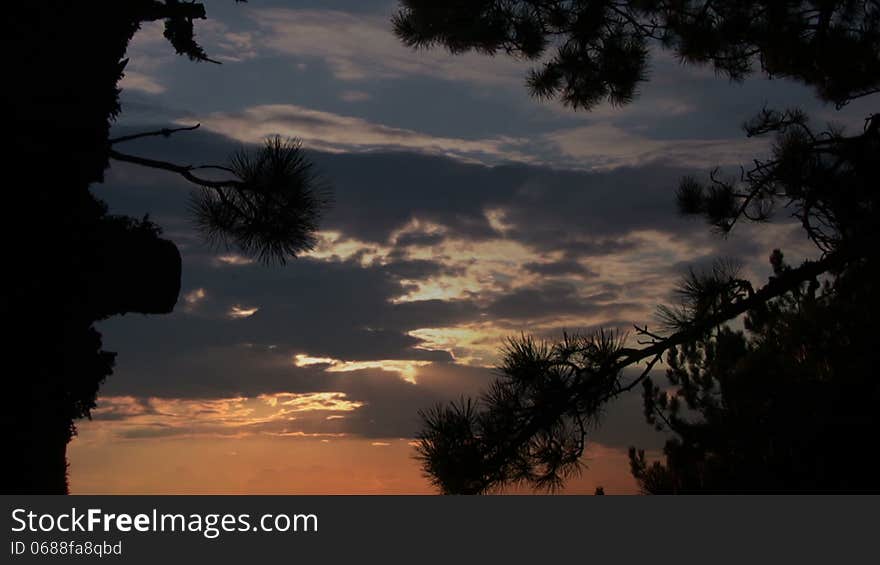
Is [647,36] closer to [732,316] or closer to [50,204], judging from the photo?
[732,316]

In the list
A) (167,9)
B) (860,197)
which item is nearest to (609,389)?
(860,197)

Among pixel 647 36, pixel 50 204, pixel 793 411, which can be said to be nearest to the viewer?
pixel 50 204

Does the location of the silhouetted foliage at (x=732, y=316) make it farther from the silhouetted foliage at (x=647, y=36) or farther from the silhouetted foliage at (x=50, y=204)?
the silhouetted foliage at (x=50, y=204)

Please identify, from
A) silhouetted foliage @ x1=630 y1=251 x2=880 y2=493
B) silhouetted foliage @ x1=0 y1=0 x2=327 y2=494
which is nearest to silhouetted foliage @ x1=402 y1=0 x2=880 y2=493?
silhouetted foliage @ x1=630 y1=251 x2=880 y2=493

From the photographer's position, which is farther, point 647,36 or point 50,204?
point 647,36

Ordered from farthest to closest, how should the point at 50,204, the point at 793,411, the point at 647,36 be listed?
1. the point at 647,36
2. the point at 793,411
3. the point at 50,204

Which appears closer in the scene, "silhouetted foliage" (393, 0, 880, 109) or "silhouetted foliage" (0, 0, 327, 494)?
"silhouetted foliage" (0, 0, 327, 494)

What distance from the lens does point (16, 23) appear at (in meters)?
3.07

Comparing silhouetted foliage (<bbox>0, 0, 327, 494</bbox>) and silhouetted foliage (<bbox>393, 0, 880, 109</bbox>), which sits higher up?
silhouetted foliage (<bbox>393, 0, 880, 109</bbox>)

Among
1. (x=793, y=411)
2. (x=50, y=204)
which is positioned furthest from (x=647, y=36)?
(x=50, y=204)

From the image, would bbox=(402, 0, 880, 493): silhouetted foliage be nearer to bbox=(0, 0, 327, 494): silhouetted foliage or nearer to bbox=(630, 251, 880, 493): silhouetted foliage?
bbox=(630, 251, 880, 493): silhouetted foliage

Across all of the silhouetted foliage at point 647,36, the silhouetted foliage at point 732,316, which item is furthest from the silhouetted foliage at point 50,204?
the silhouetted foliage at point 647,36

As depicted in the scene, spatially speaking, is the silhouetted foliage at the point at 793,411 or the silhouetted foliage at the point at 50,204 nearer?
the silhouetted foliage at the point at 50,204
